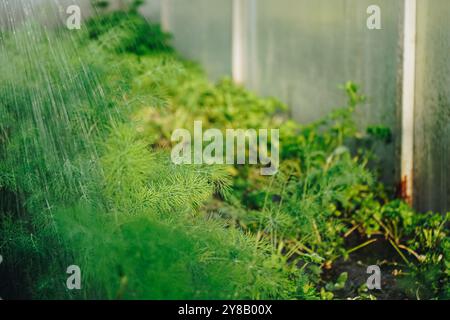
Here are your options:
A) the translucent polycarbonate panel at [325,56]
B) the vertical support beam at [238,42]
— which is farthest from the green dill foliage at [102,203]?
the vertical support beam at [238,42]

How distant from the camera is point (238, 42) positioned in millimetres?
6738

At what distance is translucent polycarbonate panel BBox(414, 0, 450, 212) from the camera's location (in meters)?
3.86

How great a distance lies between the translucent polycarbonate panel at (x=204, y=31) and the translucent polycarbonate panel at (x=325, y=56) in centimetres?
40

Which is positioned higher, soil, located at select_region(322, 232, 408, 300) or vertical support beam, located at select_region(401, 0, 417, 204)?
vertical support beam, located at select_region(401, 0, 417, 204)

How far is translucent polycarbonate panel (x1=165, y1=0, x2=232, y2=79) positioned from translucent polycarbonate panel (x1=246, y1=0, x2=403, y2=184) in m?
0.40

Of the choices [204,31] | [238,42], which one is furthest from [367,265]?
[204,31]

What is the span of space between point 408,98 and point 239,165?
1.26 m

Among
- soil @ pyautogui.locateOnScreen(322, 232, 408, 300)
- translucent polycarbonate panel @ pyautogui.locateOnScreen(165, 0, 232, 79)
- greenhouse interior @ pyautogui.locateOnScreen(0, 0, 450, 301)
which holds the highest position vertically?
translucent polycarbonate panel @ pyautogui.locateOnScreen(165, 0, 232, 79)

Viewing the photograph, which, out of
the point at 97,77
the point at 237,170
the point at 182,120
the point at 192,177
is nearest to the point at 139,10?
the point at 182,120

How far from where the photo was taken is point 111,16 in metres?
7.26

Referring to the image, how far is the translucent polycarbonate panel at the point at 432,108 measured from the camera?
3861 mm

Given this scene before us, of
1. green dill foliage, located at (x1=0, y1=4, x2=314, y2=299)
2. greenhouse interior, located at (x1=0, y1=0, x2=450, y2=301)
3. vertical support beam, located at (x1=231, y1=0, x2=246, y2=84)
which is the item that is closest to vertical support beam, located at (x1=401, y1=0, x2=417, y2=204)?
greenhouse interior, located at (x1=0, y1=0, x2=450, y2=301)

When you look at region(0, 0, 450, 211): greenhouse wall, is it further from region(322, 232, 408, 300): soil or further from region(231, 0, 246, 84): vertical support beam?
region(322, 232, 408, 300): soil

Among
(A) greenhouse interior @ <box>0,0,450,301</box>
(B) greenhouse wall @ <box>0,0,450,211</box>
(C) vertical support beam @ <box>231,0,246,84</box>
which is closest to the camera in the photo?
(A) greenhouse interior @ <box>0,0,450,301</box>
